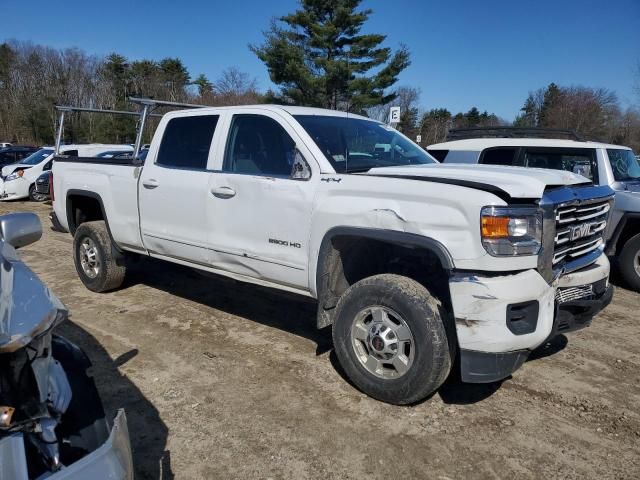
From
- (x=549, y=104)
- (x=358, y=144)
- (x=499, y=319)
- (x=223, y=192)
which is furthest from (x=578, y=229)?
(x=549, y=104)

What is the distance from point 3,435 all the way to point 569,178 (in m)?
3.61

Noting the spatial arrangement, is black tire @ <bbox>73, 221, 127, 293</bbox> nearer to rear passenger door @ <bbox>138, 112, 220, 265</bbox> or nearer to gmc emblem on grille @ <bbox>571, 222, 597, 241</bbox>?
rear passenger door @ <bbox>138, 112, 220, 265</bbox>

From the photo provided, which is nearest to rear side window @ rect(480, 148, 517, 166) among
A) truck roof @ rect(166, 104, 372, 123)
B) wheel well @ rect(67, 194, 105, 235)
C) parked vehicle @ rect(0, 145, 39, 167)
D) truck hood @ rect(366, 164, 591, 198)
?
truck roof @ rect(166, 104, 372, 123)

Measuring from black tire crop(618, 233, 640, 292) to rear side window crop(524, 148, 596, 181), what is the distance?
3.36 ft

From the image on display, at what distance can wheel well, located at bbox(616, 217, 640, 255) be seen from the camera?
6582 millimetres

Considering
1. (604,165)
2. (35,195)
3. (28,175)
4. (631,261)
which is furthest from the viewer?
(35,195)

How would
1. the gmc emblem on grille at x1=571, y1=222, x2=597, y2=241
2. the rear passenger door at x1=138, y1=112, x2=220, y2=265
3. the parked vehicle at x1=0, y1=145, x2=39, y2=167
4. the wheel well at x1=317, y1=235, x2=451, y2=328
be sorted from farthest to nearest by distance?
the parked vehicle at x1=0, y1=145, x2=39, y2=167, the rear passenger door at x1=138, y1=112, x2=220, y2=265, the wheel well at x1=317, y1=235, x2=451, y2=328, the gmc emblem on grille at x1=571, y1=222, x2=597, y2=241

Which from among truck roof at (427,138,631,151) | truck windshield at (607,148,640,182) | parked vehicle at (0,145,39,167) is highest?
truck roof at (427,138,631,151)

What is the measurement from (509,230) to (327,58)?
95.9ft

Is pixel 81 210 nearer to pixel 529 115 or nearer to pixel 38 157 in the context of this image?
pixel 38 157

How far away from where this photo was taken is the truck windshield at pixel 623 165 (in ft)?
22.7

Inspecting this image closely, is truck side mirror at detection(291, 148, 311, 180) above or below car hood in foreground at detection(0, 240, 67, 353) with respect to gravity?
above

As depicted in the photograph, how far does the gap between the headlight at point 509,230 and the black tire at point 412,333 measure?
0.56m

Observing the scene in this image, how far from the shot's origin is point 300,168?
3.78 metres
